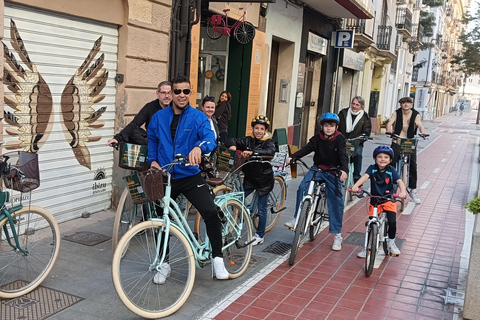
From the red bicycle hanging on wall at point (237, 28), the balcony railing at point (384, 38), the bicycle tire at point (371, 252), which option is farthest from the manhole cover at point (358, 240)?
the balcony railing at point (384, 38)

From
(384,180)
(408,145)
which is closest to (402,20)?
(408,145)

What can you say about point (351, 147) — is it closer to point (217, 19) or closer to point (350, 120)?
point (350, 120)

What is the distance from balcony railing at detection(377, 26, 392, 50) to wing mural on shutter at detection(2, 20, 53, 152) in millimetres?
23626

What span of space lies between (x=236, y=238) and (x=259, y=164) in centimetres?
121

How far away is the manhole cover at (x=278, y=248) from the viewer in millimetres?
6082

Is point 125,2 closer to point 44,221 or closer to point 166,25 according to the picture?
point 166,25

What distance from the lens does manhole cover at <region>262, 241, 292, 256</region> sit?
608 centimetres

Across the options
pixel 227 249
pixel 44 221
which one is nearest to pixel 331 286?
pixel 227 249

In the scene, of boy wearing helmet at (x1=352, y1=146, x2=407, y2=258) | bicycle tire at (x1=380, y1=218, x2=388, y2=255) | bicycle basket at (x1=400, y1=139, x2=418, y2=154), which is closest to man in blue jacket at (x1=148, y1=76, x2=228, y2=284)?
boy wearing helmet at (x1=352, y1=146, x2=407, y2=258)

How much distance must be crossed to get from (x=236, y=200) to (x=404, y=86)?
138ft

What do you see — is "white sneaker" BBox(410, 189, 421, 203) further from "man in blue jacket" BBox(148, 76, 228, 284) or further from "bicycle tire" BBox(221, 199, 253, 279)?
"man in blue jacket" BBox(148, 76, 228, 284)

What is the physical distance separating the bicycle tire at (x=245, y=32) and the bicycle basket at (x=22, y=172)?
23.2 ft

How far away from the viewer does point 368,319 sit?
14.3ft

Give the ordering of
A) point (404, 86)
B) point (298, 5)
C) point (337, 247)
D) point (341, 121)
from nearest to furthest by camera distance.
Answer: point (337, 247) < point (341, 121) < point (298, 5) < point (404, 86)
